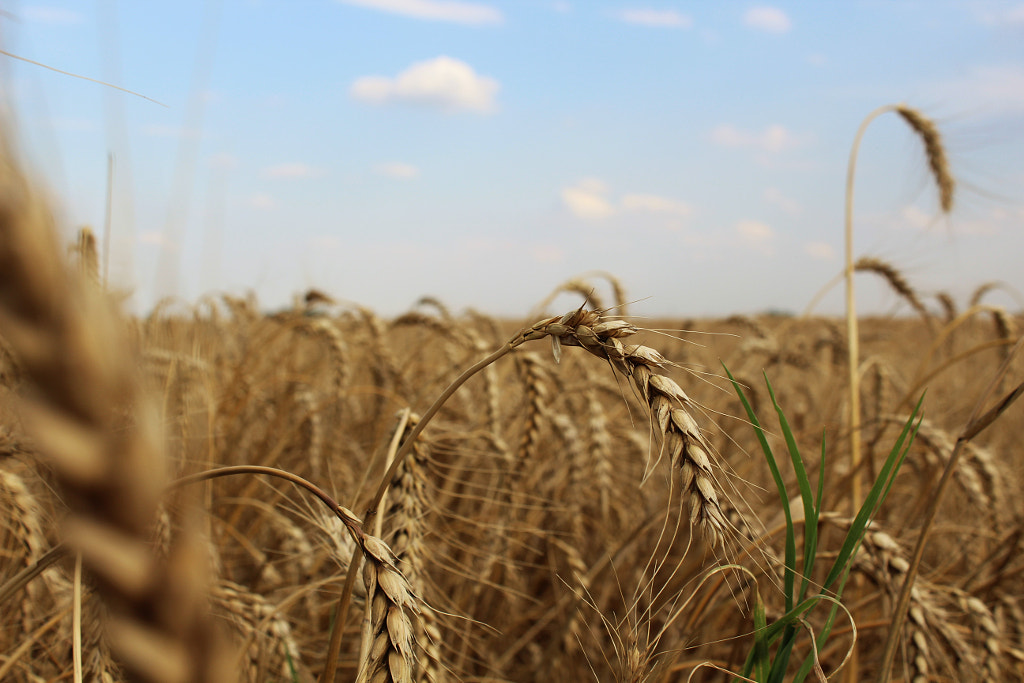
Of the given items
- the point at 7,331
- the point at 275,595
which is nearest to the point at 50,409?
the point at 7,331

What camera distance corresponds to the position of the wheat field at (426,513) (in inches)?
10.2

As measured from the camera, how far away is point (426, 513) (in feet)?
3.43

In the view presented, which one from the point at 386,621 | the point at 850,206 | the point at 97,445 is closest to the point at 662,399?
the point at 386,621

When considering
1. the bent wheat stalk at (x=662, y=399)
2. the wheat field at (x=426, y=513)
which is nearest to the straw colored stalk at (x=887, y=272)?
the wheat field at (x=426, y=513)

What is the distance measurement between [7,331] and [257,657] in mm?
1107

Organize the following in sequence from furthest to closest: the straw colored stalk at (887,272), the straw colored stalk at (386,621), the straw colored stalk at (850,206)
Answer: the straw colored stalk at (887,272) → the straw colored stalk at (850,206) → the straw colored stalk at (386,621)

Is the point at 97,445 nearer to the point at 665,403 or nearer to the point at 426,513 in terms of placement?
the point at 665,403

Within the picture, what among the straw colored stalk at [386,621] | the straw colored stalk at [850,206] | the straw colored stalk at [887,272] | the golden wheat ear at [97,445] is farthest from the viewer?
the straw colored stalk at [887,272]

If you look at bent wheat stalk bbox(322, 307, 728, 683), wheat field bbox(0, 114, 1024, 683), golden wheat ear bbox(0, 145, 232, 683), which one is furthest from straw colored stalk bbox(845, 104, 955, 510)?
golden wheat ear bbox(0, 145, 232, 683)

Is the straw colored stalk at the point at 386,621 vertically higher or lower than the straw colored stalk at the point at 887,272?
Result: lower

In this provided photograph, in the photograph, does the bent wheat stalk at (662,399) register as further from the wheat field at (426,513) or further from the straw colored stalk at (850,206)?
the straw colored stalk at (850,206)

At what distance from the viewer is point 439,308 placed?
346 cm

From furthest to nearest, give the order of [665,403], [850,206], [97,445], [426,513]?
1. [850,206]
2. [426,513]
3. [665,403]
4. [97,445]

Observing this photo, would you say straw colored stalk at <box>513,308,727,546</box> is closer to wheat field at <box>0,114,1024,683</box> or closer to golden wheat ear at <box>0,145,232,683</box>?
wheat field at <box>0,114,1024,683</box>
